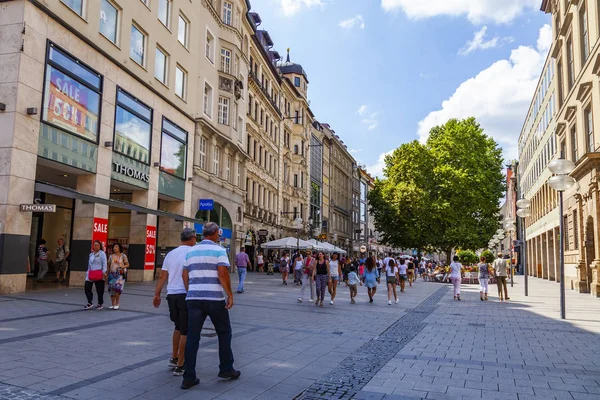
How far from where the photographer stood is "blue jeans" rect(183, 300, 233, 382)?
5.53 m

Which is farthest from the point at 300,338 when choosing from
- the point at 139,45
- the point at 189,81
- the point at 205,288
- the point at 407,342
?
the point at 189,81

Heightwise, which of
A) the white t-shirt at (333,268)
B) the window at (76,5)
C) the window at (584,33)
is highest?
the window at (584,33)

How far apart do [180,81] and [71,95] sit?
973 cm

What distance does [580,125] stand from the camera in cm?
2453

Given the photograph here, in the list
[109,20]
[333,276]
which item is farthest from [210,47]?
[333,276]

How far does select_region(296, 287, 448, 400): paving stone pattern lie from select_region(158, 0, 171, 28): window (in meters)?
18.9

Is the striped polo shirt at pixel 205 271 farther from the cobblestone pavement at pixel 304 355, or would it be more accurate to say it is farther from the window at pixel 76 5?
the window at pixel 76 5

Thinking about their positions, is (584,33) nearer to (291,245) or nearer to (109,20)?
(291,245)

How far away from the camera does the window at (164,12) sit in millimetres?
23641

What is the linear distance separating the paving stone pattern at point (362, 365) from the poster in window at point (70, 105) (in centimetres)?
1221

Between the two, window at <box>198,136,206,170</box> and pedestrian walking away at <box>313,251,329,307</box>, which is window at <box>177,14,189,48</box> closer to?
window at <box>198,136,206,170</box>

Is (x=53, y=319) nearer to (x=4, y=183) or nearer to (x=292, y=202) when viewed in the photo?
(x=4, y=183)

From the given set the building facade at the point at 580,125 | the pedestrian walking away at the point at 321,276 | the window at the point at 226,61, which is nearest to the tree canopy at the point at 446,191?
the building facade at the point at 580,125

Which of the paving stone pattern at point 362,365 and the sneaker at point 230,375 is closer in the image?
the paving stone pattern at point 362,365
